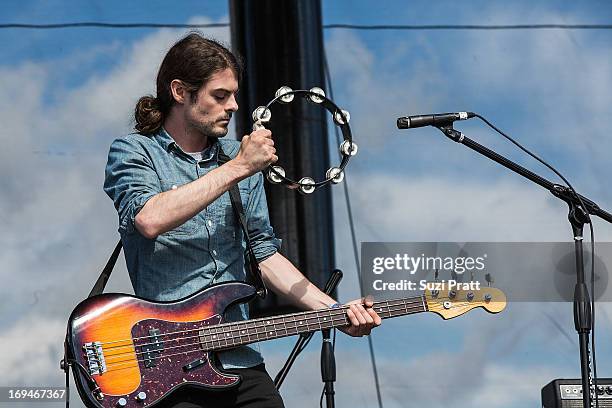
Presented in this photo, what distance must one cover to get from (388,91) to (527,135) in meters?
0.63

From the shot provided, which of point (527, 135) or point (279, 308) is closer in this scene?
point (279, 308)

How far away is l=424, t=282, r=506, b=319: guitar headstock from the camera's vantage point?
11.0 feet

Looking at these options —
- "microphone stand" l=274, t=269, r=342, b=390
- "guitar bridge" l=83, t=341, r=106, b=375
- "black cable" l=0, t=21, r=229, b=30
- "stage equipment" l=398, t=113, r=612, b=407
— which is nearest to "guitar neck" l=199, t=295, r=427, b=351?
"guitar bridge" l=83, t=341, r=106, b=375

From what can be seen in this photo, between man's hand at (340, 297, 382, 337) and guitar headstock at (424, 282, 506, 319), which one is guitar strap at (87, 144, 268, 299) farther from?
guitar headstock at (424, 282, 506, 319)

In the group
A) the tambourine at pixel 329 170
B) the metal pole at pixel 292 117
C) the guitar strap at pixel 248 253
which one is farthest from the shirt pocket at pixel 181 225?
the metal pole at pixel 292 117

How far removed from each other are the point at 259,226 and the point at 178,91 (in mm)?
456

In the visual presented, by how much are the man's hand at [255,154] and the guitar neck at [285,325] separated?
0.43 metres

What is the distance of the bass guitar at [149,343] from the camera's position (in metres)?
2.87

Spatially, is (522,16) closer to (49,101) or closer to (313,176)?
(313,176)

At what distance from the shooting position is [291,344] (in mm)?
4578

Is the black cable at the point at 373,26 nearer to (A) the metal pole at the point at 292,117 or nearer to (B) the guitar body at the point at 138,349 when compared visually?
(A) the metal pole at the point at 292,117

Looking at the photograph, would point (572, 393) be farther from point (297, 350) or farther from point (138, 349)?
point (138, 349)

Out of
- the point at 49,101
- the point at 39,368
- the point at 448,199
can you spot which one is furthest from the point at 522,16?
the point at 39,368

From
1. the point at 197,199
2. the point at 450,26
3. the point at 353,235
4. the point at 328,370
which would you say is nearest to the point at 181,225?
the point at 197,199
